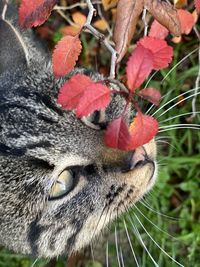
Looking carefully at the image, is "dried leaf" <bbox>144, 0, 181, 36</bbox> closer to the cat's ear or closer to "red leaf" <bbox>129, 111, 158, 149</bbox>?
"red leaf" <bbox>129, 111, 158, 149</bbox>

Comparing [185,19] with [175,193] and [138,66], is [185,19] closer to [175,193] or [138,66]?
[138,66]

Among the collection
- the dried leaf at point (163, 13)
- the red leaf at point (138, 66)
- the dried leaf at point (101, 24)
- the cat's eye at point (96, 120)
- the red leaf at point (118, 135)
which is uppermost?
the dried leaf at point (101, 24)

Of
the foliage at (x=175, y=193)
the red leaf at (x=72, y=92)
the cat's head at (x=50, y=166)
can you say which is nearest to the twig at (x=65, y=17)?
the foliage at (x=175, y=193)

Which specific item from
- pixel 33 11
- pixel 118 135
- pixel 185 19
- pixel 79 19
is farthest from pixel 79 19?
pixel 118 135

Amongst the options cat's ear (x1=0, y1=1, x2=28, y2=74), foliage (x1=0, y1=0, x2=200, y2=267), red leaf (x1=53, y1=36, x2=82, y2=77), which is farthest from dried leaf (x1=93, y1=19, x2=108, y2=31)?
red leaf (x1=53, y1=36, x2=82, y2=77)

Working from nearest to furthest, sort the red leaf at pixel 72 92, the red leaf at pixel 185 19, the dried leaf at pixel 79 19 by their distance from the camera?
the red leaf at pixel 72 92
the red leaf at pixel 185 19
the dried leaf at pixel 79 19

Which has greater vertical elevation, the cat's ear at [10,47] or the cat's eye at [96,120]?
the cat's ear at [10,47]

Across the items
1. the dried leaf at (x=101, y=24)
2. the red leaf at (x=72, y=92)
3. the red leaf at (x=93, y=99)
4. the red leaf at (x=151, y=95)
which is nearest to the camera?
the red leaf at (x=93, y=99)

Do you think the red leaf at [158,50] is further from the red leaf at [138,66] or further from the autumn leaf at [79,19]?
the autumn leaf at [79,19]
